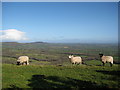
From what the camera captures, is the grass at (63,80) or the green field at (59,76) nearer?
the grass at (63,80)

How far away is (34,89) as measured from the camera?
8.73m

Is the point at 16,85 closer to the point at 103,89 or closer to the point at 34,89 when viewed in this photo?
the point at 34,89

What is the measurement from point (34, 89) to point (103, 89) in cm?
435

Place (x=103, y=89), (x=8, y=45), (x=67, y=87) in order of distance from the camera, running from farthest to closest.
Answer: (x=8, y=45) < (x=67, y=87) < (x=103, y=89)

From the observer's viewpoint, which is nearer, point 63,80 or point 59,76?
point 63,80

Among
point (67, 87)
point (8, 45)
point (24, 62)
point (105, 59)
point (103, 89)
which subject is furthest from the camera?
point (8, 45)

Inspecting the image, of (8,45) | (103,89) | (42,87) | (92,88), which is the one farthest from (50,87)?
(8,45)

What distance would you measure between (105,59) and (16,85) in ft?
47.0

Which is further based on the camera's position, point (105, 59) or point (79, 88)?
point (105, 59)

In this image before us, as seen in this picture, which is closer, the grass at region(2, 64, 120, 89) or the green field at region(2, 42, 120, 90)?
the grass at region(2, 64, 120, 89)

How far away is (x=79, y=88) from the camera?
860 centimetres

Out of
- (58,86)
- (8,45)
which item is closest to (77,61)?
(58,86)

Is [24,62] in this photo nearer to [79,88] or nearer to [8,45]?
[79,88]

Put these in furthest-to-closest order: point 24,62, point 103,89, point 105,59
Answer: point 24,62, point 105,59, point 103,89
